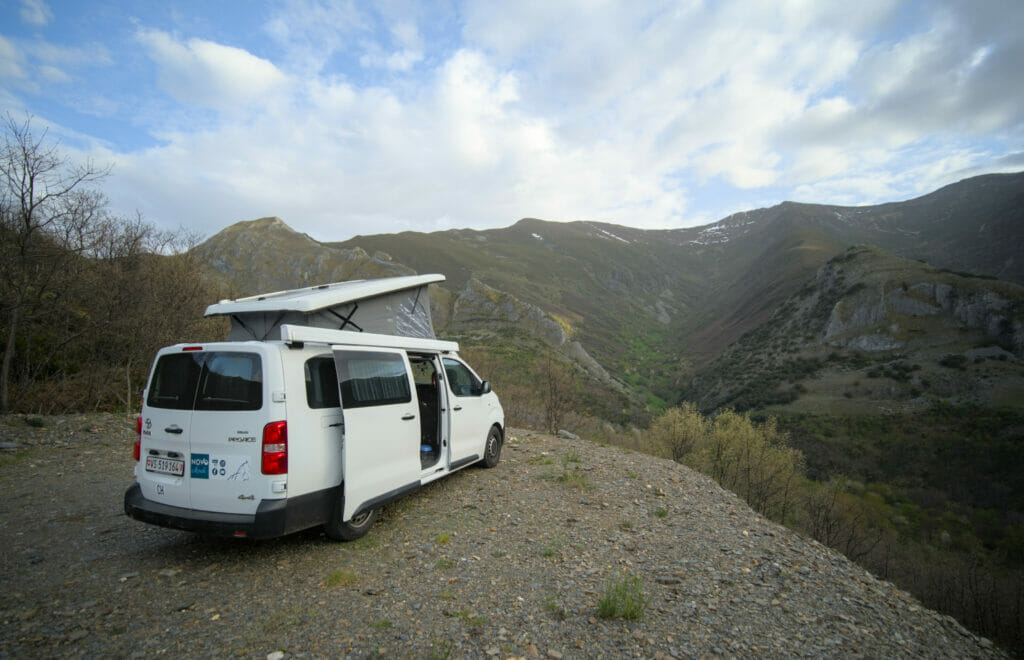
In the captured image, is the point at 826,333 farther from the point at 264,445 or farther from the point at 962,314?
the point at 264,445

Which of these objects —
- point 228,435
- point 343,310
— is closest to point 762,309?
point 343,310

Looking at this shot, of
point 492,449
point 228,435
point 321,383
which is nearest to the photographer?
point 228,435

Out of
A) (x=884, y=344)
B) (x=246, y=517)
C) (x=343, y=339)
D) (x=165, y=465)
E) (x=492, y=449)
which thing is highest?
(x=343, y=339)

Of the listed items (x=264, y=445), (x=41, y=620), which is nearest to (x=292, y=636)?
(x=264, y=445)

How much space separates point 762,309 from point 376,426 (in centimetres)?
8242

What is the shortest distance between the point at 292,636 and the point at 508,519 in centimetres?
298

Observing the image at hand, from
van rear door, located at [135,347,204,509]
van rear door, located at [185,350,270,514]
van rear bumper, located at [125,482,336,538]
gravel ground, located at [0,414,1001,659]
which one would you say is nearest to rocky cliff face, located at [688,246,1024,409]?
gravel ground, located at [0,414,1001,659]

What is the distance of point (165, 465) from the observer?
13.7ft

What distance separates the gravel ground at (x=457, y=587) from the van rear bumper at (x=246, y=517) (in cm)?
50

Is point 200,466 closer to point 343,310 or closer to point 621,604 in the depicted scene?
point 343,310

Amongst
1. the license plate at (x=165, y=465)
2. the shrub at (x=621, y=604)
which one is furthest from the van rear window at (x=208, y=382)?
the shrub at (x=621, y=604)

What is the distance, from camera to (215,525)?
3.84 m

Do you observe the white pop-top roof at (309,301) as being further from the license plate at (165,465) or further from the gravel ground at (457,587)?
the gravel ground at (457,587)

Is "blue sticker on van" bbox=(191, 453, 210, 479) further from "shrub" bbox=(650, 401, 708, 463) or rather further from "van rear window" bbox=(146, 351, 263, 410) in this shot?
"shrub" bbox=(650, 401, 708, 463)
